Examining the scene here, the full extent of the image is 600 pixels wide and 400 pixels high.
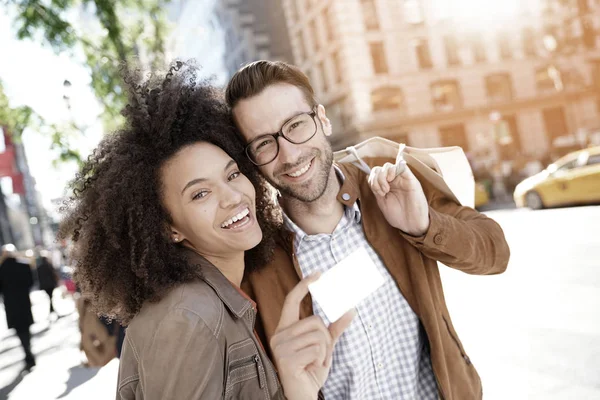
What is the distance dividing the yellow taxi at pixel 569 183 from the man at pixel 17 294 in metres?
12.7

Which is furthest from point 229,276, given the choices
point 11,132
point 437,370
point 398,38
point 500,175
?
point 398,38

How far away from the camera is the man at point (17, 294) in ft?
28.0

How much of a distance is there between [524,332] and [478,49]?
89.8ft

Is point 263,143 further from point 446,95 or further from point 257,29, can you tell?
point 257,29

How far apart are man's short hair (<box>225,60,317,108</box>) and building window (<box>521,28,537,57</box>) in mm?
31530

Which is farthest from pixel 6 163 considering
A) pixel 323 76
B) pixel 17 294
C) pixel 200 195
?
pixel 200 195

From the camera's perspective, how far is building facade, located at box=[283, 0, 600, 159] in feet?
93.8

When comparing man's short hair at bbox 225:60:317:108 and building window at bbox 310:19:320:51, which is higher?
building window at bbox 310:19:320:51

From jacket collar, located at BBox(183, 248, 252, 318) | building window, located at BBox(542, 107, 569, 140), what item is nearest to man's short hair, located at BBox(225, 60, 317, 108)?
jacket collar, located at BBox(183, 248, 252, 318)

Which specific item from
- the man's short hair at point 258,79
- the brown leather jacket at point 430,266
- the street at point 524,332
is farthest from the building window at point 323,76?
the brown leather jacket at point 430,266

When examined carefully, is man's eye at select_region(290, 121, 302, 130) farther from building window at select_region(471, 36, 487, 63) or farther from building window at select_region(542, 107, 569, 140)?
building window at select_region(542, 107, 569, 140)

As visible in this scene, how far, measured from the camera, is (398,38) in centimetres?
2883

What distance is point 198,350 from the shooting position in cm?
153

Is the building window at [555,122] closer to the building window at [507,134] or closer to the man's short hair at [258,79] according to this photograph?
the building window at [507,134]
